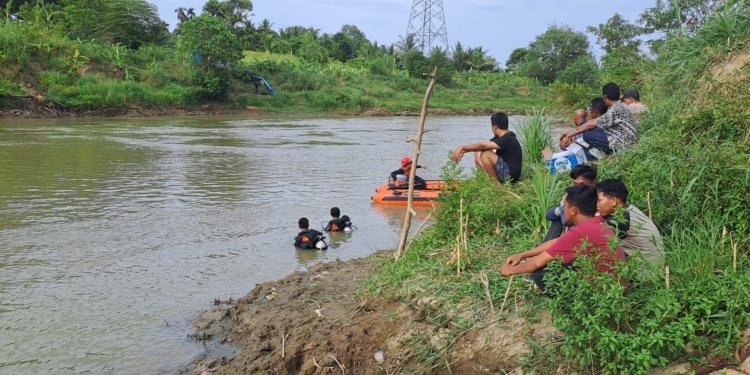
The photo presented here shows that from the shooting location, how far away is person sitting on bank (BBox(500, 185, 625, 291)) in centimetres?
403

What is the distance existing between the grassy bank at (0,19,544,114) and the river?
1244cm

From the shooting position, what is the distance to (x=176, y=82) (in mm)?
40188

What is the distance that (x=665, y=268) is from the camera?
4145 millimetres

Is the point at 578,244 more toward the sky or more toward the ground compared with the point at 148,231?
more toward the sky

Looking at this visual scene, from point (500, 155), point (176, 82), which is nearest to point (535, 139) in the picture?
point (500, 155)

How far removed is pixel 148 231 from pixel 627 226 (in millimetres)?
7692

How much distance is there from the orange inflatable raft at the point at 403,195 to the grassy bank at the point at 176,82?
2560 cm

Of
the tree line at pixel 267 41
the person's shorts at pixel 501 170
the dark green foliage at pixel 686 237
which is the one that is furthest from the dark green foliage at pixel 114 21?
the dark green foliage at pixel 686 237

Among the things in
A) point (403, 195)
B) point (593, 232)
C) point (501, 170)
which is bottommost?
point (403, 195)

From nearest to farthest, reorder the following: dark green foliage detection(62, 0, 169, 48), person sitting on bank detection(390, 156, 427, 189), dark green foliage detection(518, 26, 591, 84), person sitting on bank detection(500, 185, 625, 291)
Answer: person sitting on bank detection(500, 185, 625, 291), person sitting on bank detection(390, 156, 427, 189), dark green foliage detection(62, 0, 169, 48), dark green foliage detection(518, 26, 591, 84)

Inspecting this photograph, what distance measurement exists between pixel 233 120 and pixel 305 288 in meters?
31.0

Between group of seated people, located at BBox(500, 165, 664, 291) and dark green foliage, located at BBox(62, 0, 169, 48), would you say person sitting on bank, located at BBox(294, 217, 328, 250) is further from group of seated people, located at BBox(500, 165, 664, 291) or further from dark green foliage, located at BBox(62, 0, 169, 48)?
dark green foliage, located at BBox(62, 0, 169, 48)

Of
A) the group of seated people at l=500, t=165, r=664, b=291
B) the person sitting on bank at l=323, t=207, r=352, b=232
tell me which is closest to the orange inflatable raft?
the person sitting on bank at l=323, t=207, r=352, b=232

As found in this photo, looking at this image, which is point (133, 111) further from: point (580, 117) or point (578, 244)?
point (578, 244)
